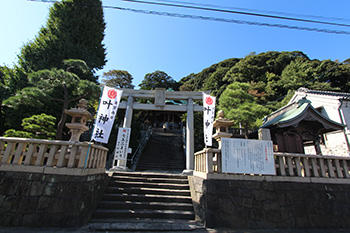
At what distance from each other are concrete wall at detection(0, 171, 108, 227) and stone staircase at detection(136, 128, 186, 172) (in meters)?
6.88

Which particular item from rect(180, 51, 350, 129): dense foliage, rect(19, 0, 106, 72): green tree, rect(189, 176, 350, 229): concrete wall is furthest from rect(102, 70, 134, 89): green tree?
rect(189, 176, 350, 229): concrete wall

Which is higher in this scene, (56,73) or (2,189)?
(56,73)

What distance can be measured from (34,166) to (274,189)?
22.6ft

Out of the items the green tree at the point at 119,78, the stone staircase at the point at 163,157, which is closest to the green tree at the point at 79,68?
the stone staircase at the point at 163,157

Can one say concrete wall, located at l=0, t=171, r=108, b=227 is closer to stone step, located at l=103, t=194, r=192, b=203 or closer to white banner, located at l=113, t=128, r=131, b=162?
stone step, located at l=103, t=194, r=192, b=203

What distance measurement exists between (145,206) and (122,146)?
4.76 meters

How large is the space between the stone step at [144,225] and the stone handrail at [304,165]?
1583 mm

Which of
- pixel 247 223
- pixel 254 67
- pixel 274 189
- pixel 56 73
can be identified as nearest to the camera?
pixel 247 223

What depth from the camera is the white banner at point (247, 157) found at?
4.53 metres

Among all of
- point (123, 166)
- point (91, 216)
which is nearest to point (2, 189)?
point (91, 216)

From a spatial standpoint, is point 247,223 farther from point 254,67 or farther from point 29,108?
point 254,67

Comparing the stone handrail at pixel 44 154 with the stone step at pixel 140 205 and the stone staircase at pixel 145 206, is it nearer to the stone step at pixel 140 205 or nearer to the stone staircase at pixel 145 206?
the stone step at pixel 140 205

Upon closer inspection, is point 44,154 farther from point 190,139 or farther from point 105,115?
point 190,139

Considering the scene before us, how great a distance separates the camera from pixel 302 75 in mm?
24859
